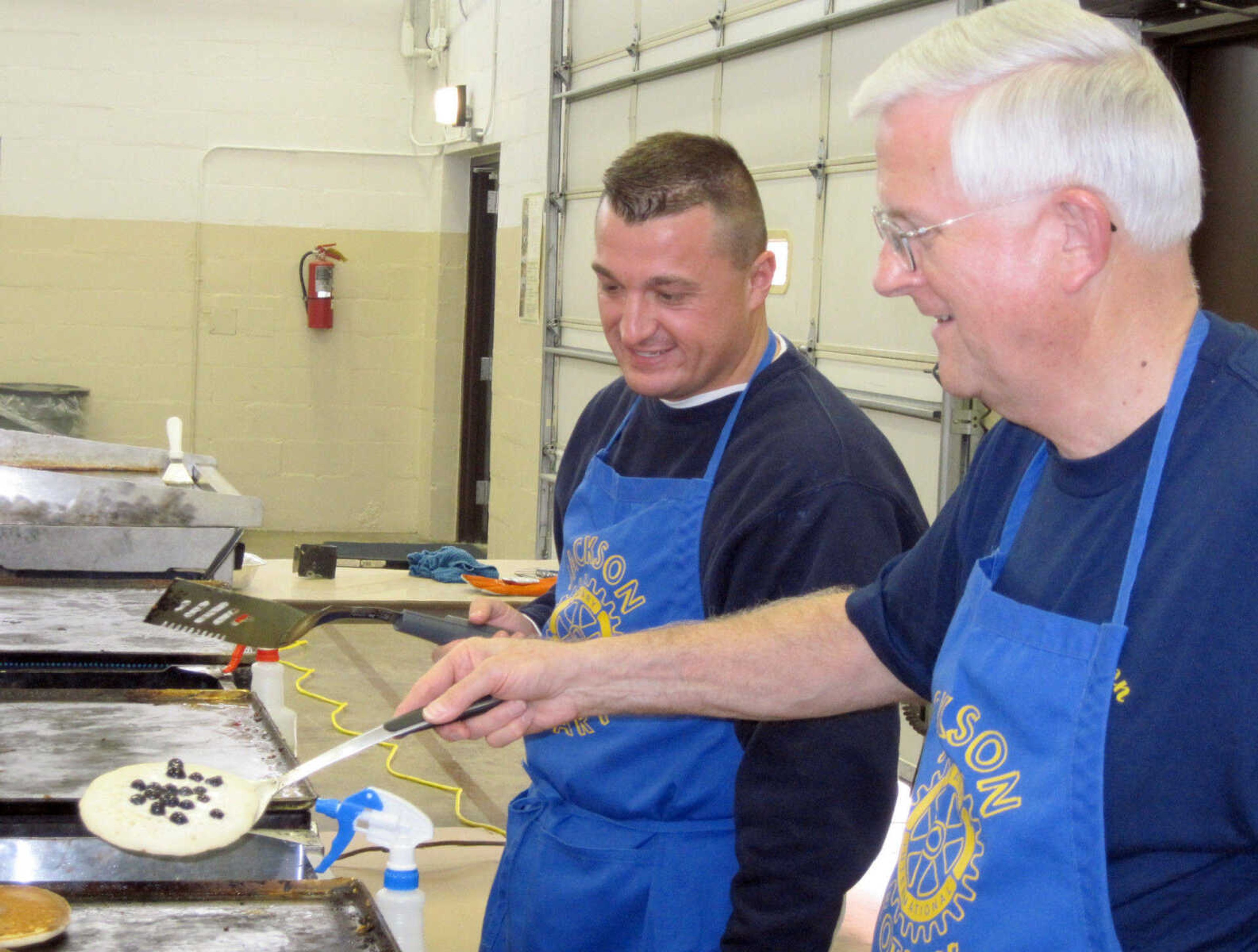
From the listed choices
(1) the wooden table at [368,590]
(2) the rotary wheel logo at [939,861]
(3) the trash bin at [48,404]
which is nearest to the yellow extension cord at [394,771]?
(1) the wooden table at [368,590]

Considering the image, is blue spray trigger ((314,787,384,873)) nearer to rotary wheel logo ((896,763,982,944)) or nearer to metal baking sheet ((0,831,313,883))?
metal baking sheet ((0,831,313,883))

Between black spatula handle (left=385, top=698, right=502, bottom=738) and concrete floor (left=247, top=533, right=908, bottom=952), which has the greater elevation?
black spatula handle (left=385, top=698, right=502, bottom=738)

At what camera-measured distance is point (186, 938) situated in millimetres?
1286

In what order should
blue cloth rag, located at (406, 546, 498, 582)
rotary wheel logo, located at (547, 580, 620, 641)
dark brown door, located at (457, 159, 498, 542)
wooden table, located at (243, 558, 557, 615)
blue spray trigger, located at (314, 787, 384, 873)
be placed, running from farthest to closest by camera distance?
dark brown door, located at (457, 159, 498, 542) < blue cloth rag, located at (406, 546, 498, 582) < wooden table, located at (243, 558, 557, 615) < rotary wheel logo, located at (547, 580, 620, 641) < blue spray trigger, located at (314, 787, 384, 873)

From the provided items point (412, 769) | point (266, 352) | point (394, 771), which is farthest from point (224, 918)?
point (266, 352)

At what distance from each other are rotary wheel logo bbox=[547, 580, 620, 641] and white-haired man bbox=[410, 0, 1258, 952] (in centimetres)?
67

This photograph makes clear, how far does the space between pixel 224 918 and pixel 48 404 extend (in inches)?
281

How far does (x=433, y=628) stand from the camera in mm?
1708

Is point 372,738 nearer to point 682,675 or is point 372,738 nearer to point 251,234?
point 682,675

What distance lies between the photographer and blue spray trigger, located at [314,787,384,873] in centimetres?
157

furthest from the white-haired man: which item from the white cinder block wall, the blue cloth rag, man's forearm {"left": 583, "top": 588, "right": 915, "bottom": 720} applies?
the white cinder block wall

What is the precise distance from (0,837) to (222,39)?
7584 millimetres

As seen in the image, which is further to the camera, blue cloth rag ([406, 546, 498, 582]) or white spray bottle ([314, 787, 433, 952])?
blue cloth rag ([406, 546, 498, 582])

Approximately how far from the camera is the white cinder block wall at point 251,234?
8.04 meters
